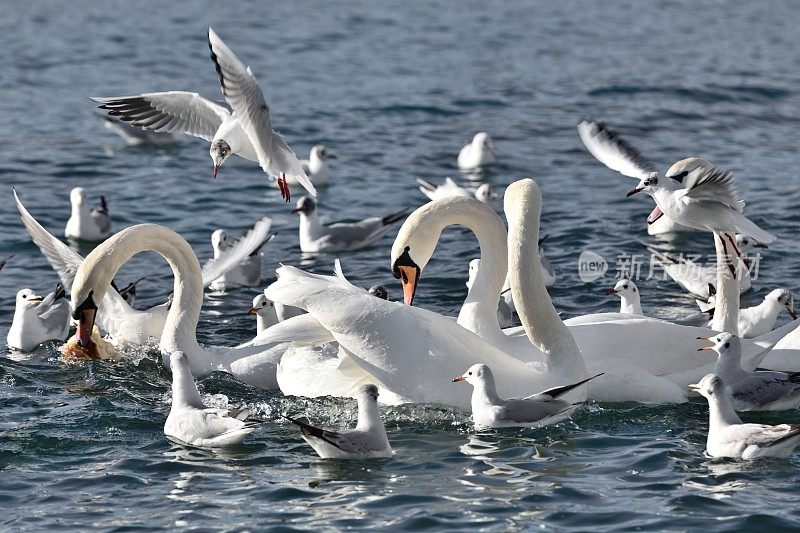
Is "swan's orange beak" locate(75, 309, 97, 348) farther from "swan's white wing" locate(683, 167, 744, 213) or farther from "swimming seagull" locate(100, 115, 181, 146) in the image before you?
"swimming seagull" locate(100, 115, 181, 146)

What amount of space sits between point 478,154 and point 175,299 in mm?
9191

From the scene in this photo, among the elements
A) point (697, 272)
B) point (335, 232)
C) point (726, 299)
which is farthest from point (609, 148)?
point (335, 232)

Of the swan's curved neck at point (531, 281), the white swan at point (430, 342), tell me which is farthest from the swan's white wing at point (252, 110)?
the swan's curved neck at point (531, 281)

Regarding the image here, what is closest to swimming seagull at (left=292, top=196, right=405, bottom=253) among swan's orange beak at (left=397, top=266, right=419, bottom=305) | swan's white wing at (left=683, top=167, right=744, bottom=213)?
swan's white wing at (left=683, top=167, right=744, bottom=213)

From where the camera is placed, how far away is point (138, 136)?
A: 72.7ft

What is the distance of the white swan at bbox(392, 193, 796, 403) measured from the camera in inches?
401

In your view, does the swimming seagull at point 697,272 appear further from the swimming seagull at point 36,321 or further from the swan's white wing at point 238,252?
the swimming seagull at point 36,321

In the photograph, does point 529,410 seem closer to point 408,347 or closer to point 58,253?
point 408,347

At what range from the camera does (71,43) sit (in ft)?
99.3

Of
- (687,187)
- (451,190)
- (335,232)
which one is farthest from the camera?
(451,190)

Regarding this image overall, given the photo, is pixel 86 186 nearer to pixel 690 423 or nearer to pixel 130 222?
pixel 130 222

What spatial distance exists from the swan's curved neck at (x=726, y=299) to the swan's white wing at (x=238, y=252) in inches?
156

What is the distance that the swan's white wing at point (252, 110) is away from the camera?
1091cm

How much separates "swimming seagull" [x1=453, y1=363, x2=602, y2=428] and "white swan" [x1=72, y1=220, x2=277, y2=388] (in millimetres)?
2255
